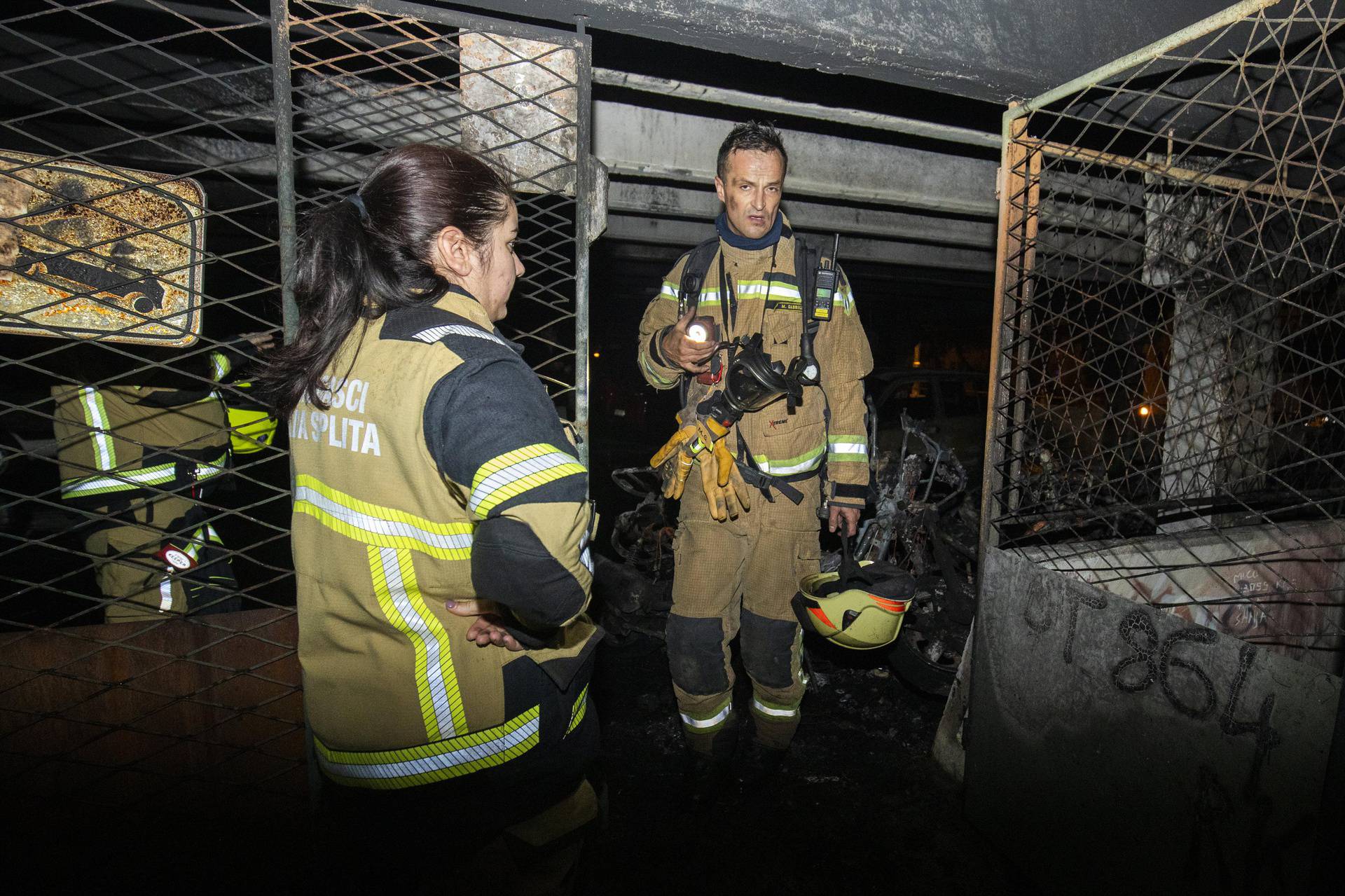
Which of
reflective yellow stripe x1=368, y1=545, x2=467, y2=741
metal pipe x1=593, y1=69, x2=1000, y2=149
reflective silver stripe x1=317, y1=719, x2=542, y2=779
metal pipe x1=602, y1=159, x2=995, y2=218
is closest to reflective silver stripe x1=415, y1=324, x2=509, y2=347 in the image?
reflective yellow stripe x1=368, y1=545, x2=467, y2=741

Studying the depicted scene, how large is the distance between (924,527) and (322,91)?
4.12 m

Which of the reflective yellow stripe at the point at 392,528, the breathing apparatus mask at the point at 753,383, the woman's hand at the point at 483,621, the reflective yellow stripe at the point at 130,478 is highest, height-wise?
the breathing apparatus mask at the point at 753,383

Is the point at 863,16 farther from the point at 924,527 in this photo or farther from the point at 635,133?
the point at 924,527

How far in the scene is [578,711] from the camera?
1648 mm

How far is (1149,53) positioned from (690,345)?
180 centimetres

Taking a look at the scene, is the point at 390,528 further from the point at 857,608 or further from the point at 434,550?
the point at 857,608

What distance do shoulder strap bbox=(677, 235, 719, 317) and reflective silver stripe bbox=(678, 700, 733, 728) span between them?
5.83 feet

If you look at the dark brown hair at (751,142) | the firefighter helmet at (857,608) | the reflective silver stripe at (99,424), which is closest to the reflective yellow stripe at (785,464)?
the firefighter helmet at (857,608)

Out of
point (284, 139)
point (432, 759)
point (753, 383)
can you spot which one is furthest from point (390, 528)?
point (753, 383)

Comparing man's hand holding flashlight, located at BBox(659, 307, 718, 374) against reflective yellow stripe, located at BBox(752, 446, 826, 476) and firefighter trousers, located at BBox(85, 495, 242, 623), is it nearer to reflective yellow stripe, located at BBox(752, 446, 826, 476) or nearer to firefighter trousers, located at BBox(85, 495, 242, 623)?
reflective yellow stripe, located at BBox(752, 446, 826, 476)

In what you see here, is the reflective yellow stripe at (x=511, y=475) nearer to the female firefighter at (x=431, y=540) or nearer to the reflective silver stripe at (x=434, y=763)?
the female firefighter at (x=431, y=540)

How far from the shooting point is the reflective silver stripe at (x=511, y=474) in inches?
48.9

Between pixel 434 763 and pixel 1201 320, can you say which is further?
pixel 1201 320

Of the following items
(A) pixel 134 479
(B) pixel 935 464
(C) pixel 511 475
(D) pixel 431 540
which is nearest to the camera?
(C) pixel 511 475
